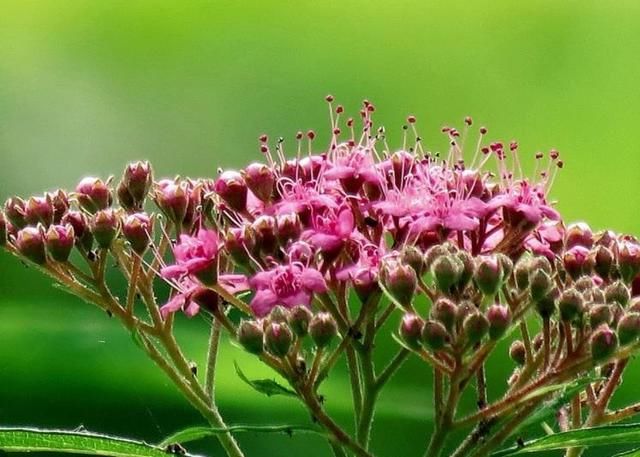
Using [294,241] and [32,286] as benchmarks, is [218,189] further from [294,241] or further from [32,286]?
[32,286]

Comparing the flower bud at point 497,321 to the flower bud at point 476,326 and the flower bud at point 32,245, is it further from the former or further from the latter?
the flower bud at point 32,245

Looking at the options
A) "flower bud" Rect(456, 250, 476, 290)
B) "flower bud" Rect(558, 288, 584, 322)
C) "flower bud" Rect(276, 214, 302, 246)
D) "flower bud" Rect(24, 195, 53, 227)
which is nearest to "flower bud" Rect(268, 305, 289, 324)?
"flower bud" Rect(276, 214, 302, 246)

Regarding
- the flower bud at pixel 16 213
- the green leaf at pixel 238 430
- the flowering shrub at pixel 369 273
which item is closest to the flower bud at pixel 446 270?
the flowering shrub at pixel 369 273

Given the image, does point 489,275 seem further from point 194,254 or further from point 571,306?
point 194,254

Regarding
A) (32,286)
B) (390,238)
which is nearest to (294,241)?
(390,238)

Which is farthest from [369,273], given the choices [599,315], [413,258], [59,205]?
[59,205]

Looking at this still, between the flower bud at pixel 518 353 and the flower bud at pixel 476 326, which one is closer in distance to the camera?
the flower bud at pixel 476 326
